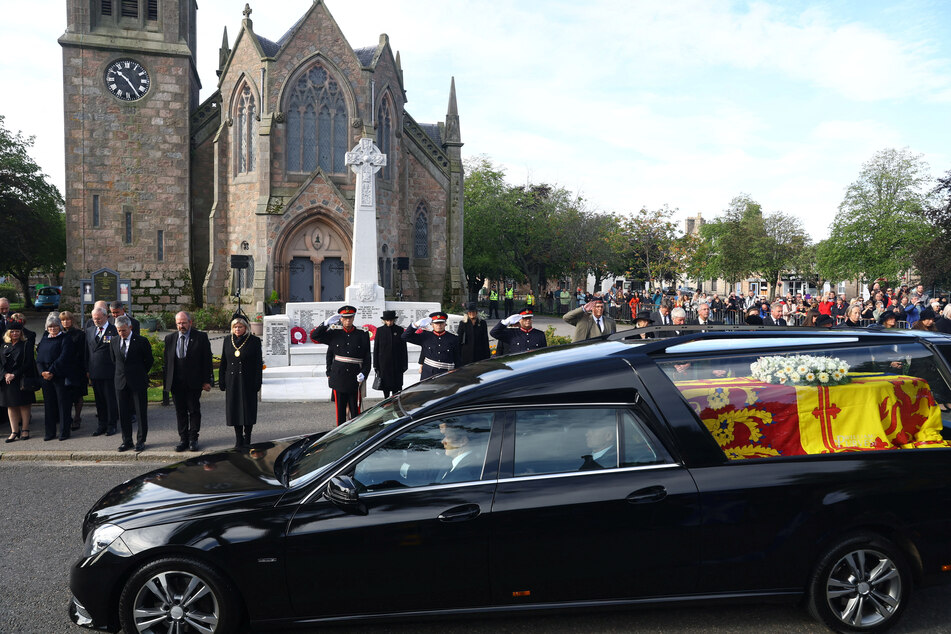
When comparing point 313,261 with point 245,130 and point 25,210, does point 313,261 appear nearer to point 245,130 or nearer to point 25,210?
point 245,130

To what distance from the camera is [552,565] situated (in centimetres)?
373

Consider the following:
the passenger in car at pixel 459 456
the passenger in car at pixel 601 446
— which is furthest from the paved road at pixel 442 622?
the passenger in car at pixel 601 446

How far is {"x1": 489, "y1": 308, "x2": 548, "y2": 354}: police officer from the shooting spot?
9547 millimetres

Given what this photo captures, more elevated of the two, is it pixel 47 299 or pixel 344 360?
pixel 47 299

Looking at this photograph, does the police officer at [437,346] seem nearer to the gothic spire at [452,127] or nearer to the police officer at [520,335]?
the police officer at [520,335]

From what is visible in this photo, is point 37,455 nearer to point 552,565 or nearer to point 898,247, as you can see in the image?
point 552,565

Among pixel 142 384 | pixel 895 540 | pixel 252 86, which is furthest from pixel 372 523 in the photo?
pixel 252 86

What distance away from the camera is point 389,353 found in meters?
9.88

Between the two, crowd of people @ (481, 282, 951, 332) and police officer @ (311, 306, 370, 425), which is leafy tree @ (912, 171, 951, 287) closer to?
crowd of people @ (481, 282, 951, 332)

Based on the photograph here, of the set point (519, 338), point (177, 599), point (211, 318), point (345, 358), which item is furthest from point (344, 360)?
point (211, 318)

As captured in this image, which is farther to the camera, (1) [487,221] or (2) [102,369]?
(1) [487,221]

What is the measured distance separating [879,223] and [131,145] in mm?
42228

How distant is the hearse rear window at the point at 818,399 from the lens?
4.10 metres

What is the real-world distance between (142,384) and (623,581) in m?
7.22
